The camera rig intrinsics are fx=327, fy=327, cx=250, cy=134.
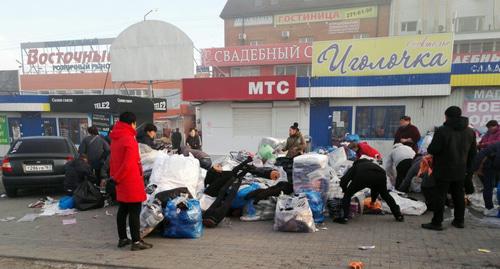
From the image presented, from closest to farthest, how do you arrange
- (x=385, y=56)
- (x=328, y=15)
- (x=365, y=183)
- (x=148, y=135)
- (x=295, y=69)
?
(x=365, y=183), (x=148, y=135), (x=385, y=56), (x=295, y=69), (x=328, y=15)

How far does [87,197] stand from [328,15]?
32327 mm

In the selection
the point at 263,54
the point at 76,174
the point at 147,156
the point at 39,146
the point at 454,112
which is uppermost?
the point at 263,54

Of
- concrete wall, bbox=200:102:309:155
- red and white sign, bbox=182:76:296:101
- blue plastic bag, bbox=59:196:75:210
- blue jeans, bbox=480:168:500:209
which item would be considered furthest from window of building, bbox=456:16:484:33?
blue plastic bag, bbox=59:196:75:210

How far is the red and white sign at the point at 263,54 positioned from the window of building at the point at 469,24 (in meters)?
15.4

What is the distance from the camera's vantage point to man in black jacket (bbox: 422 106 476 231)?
4.71 metres

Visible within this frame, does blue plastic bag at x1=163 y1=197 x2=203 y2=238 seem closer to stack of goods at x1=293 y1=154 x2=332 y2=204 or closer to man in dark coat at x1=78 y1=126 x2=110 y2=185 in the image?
stack of goods at x1=293 y1=154 x2=332 y2=204

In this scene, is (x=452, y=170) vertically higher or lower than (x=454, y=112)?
lower

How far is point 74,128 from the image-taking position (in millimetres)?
15633

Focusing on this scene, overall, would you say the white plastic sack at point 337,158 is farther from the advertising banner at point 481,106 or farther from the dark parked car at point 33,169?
the advertising banner at point 481,106

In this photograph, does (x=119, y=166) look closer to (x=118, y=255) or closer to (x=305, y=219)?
(x=118, y=255)

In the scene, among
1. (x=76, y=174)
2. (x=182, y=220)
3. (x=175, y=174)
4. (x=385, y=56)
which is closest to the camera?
(x=182, y=220)

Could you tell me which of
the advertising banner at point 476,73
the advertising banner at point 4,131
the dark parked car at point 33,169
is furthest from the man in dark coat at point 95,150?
the advertising banner at point 4,131

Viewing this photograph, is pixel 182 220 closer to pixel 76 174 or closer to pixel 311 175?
pixel 311 175

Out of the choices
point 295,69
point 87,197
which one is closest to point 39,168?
point 87,197
